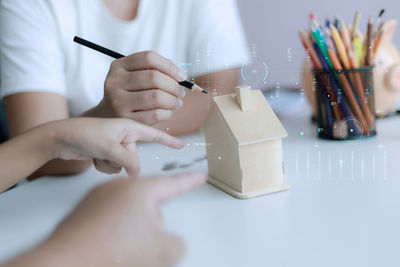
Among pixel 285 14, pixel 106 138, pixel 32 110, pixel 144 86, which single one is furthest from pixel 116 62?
pixel 285 14

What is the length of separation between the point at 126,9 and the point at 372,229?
721 mm

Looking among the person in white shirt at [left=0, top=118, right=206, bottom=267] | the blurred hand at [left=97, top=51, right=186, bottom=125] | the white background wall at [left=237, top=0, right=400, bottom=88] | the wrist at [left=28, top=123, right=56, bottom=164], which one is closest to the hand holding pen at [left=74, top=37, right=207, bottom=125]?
the blurred hand at [left=97, top=51, right=186, bottom=125]

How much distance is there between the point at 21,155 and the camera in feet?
1.52

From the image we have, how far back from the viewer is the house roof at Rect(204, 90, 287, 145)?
41 centimetres

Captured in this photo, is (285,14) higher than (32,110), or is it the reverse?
(285,14)

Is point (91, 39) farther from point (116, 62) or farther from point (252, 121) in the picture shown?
point (252, 121)

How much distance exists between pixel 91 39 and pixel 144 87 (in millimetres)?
380

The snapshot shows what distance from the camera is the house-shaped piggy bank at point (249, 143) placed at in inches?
16.3

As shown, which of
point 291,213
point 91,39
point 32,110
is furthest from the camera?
point 91,39

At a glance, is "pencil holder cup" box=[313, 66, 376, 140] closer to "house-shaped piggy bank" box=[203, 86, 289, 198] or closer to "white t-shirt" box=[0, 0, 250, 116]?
"house-shaped piggy bank" box=[203, 86, 289, 198]

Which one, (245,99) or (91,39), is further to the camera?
(91,39)

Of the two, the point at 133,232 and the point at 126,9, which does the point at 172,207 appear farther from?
the point at 126,9

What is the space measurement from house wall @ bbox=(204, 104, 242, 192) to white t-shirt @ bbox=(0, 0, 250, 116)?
0.28 meters

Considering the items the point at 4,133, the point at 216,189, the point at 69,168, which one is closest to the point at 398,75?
the point at 216,189
